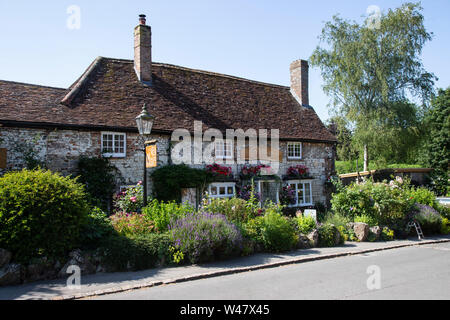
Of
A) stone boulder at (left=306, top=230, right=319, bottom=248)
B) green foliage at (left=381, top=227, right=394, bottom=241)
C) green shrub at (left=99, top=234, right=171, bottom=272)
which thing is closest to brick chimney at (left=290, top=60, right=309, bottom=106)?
green foliage at (left=381, top=227, right=394, bottom=241)

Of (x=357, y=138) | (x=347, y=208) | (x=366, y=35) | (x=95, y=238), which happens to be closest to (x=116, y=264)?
(x=95, y=238)

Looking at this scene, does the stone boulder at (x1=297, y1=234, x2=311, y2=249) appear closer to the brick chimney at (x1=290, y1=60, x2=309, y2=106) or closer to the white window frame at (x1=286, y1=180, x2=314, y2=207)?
the white window frame at (x1=286, y1=180, x2=314, y2=207)

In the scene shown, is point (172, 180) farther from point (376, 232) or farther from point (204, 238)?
point (376, 232)

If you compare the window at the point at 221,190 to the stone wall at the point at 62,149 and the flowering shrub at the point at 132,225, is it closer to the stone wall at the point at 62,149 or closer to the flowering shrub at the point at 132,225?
the stone wall at the point at 62,149

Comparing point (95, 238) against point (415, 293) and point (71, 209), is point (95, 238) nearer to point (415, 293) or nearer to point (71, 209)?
point (71, 209)

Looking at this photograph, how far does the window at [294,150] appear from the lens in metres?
19.2

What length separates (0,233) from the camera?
23.4 feet

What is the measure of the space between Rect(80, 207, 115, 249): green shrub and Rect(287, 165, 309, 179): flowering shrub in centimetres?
1144

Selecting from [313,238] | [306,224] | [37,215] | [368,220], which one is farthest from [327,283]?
[368,220]

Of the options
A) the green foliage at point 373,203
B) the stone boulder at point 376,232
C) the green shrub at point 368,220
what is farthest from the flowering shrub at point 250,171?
the stone boulder at point 376,232

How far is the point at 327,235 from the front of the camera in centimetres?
1134

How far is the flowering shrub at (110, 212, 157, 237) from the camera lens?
9086 mm

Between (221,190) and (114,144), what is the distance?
517 centimetres
